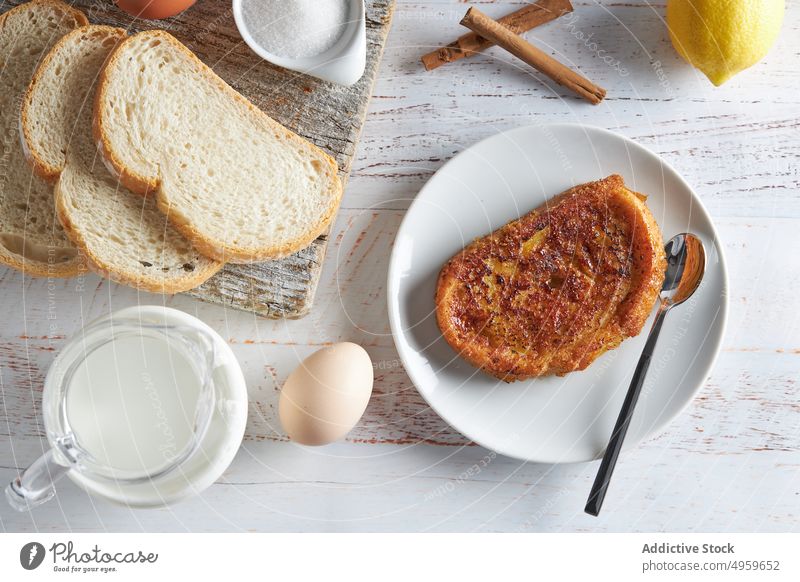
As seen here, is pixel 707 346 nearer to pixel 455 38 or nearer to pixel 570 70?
pixel 570 70

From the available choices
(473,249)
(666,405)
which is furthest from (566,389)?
(473,249)

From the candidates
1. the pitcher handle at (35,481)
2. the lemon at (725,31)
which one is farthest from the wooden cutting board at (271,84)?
the lemon at (725,31)

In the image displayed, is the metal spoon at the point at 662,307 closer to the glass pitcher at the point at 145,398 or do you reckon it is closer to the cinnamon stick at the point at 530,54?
the cinnamon stick at the point at 530,54

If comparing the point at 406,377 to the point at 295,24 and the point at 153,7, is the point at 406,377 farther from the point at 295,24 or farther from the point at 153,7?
the point at 153,7

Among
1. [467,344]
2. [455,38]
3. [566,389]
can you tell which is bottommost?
[566,389]

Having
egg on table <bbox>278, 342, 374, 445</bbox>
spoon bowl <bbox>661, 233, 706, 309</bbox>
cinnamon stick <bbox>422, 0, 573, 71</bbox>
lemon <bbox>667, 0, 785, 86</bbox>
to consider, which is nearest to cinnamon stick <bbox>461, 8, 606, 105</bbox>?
cinnamon stick <bbox>422, 0, 573, 71</bbox>

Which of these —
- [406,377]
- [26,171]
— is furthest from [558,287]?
[26,171]
